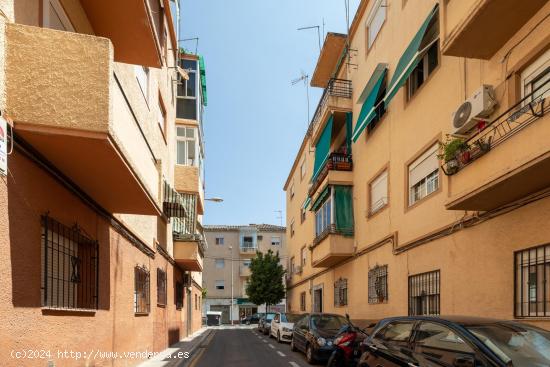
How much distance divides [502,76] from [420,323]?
497 centimetres

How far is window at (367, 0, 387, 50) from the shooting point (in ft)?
48.9

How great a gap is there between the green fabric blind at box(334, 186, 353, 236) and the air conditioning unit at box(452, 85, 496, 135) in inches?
358

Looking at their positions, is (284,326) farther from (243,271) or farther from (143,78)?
(243,271)

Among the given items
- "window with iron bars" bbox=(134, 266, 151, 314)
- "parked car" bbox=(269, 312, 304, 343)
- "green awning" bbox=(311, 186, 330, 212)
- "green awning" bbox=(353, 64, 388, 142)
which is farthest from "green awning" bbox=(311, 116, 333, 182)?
"window with iron bars" bbox=(134, 266, 151, 314)

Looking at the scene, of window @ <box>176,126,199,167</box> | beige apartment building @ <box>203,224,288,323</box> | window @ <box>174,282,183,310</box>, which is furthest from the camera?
beige apartment building @ <box>203,224,288,323</box>

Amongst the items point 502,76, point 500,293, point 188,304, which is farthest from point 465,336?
point 188,304

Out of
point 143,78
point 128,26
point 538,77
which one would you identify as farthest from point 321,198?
point 128,26

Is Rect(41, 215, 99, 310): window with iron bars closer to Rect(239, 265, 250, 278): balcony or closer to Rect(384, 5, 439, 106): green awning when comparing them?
Rect(384, 5, 439, 106): green awning

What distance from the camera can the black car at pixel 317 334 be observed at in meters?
12.2

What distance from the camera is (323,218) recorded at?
19734 millimetres

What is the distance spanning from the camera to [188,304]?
1016 inches

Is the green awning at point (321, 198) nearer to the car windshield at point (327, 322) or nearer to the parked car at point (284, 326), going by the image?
the parked car at point (284, 326)

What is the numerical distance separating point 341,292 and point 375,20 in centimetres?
1136

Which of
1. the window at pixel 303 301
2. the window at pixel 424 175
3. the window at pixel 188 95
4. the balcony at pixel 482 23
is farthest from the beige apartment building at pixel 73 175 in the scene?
the window at pixel 303 301
